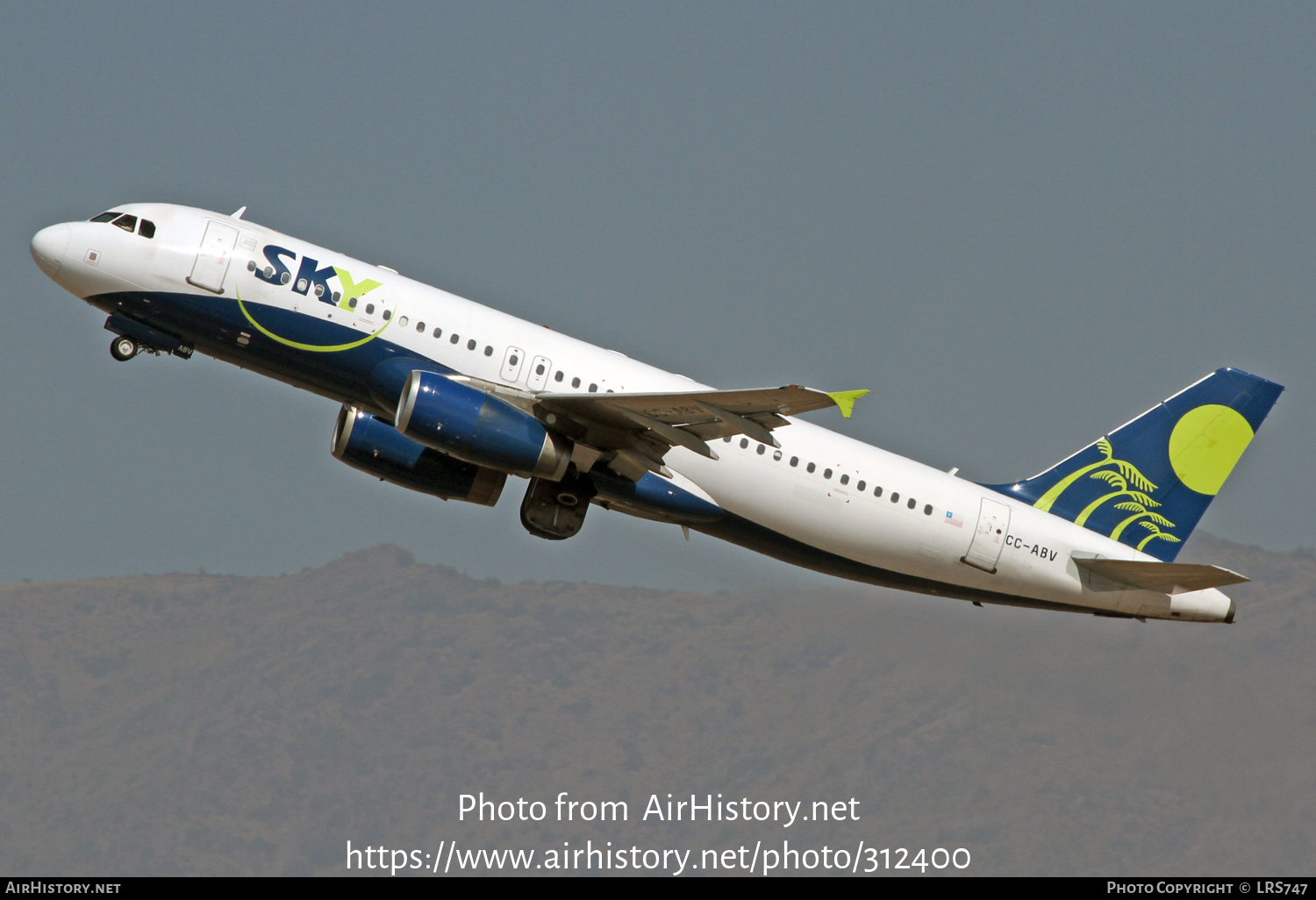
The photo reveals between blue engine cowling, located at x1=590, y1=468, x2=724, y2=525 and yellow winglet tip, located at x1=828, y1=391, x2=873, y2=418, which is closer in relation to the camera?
yellow winglet tip, located at x1=828, y1=391, x2=873, y2=418

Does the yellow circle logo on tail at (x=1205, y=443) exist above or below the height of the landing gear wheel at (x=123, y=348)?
above

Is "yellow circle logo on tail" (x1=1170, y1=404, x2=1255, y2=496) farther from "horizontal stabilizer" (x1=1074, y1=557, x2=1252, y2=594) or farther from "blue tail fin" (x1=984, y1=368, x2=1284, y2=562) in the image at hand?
"horizontal stabilizer" (x1=1074, y1=557, x2=1252, y2=594)

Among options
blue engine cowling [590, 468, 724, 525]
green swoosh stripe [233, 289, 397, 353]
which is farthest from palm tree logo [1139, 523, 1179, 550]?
green swoosh stripe [233, 289, 397, 353]

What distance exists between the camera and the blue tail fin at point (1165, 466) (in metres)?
37.3

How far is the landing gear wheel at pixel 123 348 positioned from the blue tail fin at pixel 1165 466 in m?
20.8

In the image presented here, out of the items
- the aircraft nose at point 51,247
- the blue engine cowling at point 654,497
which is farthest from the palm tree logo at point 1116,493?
the aircraft nose at point 51,247

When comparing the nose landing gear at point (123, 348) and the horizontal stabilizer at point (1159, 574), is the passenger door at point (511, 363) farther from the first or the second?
the horizontal stabilizer at point (1159, 574)

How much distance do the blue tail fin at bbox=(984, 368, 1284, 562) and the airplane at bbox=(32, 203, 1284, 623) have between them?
5cm

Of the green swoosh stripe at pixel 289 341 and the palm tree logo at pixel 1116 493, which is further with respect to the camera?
the palm tree logo at pixel 1116 493

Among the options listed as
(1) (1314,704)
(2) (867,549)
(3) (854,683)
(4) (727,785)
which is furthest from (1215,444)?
(4) (727,785)

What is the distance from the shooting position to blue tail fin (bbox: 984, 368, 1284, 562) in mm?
37312

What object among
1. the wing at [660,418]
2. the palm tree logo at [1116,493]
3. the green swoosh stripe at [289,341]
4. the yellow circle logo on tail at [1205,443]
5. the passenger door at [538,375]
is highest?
the yellow circle logo on tail at [1205,443]

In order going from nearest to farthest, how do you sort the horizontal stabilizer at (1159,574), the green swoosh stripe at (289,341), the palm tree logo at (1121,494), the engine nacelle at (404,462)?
the green swoosh stripe at (289,341) → the horizontal stabilizer at (1159,574) → the engine nacelle at (404,462) → the palm tree logo at (1121,494)

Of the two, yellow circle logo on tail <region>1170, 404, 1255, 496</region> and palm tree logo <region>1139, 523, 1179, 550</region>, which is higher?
yellow circle logo on tail <region>1170, 404, 1255, 496</region>
